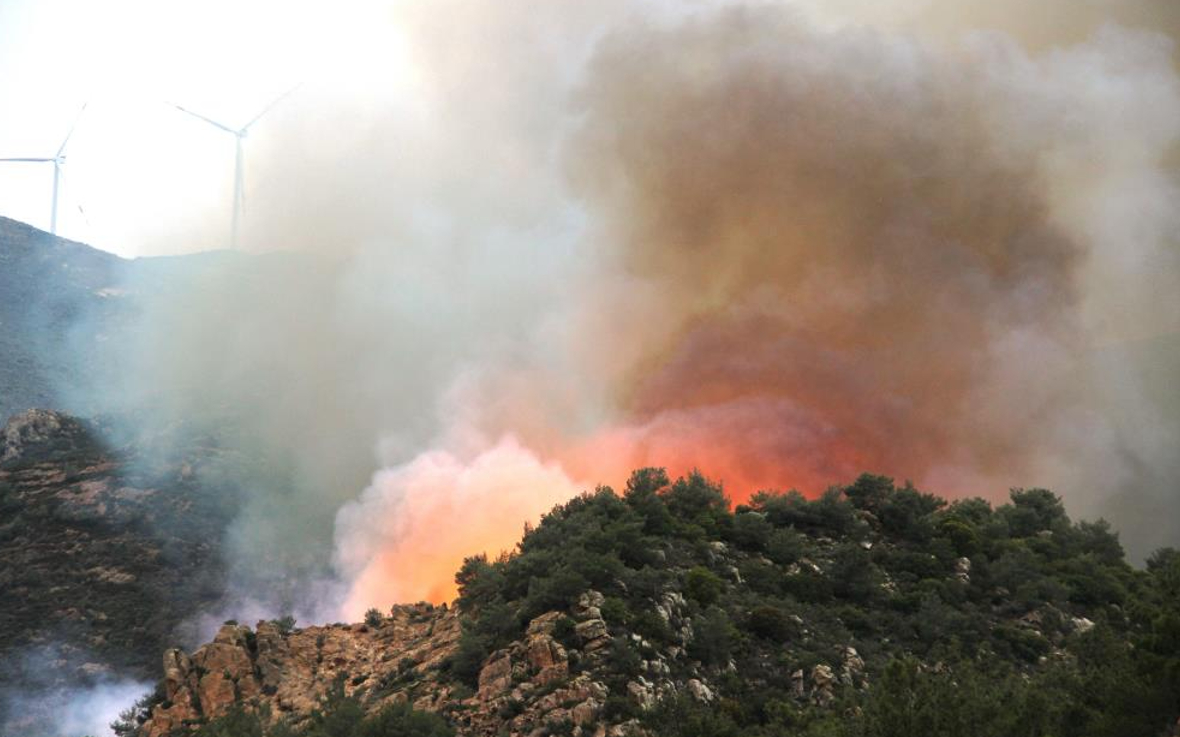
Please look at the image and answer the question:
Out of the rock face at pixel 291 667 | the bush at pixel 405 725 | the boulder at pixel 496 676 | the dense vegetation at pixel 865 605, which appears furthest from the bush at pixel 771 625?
the bush at pixel 405 725

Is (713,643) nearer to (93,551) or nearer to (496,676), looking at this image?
(496,676)

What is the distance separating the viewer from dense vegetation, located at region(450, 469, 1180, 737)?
4050 centimetres

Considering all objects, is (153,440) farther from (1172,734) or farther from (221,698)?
(1172,734)

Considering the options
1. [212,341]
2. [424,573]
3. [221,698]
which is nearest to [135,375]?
[212,341]

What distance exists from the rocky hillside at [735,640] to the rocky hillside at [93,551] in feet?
94.2

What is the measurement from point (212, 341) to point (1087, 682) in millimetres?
121644

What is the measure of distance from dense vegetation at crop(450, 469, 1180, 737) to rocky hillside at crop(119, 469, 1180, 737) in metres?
0.13

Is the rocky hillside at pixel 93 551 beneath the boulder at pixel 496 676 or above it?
above

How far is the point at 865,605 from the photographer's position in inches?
2469

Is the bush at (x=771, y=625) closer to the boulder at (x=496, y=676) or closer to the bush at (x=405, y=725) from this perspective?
the boulder at (x=496, y=676)

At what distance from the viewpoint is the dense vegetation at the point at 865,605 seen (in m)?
40.5

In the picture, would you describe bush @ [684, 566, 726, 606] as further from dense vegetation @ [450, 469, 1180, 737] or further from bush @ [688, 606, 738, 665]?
bush @ [688, 606, 738, 665]

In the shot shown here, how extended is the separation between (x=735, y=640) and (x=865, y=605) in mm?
11704

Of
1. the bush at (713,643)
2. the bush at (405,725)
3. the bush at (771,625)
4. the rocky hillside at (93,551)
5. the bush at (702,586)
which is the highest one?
the rocky hillside at (93,551)
